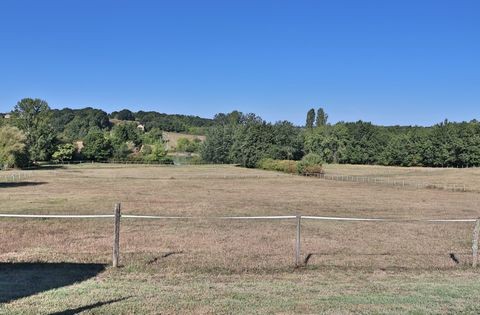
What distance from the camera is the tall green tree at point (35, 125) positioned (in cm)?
11781

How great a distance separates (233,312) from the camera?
7754mm

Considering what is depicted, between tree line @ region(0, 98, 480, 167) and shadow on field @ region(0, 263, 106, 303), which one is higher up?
tree line @ region(0, 98, 480, 167)

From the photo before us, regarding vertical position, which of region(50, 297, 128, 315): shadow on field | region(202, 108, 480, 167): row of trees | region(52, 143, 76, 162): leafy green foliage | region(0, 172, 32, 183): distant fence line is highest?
region(202, 108, 480, 167): row of trees

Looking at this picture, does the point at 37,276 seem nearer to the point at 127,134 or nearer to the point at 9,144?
the point at 9,144

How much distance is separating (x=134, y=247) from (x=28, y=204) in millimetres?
18173

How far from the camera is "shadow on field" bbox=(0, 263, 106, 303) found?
887cm

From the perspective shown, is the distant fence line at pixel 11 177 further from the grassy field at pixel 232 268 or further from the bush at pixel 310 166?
the bush at pixel 310 166

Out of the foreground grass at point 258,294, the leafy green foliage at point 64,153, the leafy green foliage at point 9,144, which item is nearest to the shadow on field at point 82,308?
the foreground grass at point 258,294

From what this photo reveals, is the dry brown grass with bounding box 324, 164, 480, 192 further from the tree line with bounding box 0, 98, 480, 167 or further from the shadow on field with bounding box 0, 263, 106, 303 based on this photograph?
the shadow on field with bounding box 0, 263, 106, 303

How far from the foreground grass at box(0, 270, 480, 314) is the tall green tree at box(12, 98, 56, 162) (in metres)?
116

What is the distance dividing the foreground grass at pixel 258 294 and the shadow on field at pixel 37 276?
0.33m

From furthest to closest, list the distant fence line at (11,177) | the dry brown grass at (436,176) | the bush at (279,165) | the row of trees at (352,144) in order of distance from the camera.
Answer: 1. the row of trees at (352,144)
2. the bush at (279,165)
3. the dry brown grass at (436,176)
4. the distant fence line at (11,177)

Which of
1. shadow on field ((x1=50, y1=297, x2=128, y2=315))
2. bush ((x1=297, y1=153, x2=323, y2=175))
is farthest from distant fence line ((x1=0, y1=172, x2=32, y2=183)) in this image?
shadow on field ((x1=50, y1=297, x2=128, y2=315))

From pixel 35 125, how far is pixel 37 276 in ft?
389
